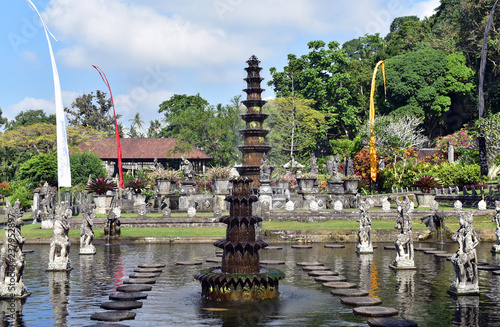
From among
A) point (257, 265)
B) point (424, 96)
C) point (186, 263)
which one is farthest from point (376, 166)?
point (257, 265)

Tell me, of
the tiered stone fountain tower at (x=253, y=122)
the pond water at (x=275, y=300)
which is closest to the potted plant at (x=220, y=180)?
the tiered stone fountain tower at (x=253, y=122)

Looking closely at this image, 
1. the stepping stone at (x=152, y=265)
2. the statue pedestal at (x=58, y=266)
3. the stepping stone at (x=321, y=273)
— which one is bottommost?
the stepping stone at (x=321, y=273)

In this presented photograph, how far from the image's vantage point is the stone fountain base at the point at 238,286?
592 inches

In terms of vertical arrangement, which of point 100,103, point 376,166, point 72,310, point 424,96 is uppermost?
point 100,103

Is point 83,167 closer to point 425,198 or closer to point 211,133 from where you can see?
point 211,133

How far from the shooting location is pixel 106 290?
54.0 ft

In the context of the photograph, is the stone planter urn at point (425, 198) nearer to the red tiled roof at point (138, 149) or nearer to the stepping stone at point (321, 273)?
the stepping stone at point (321, 273)

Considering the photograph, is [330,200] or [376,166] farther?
[376,166]

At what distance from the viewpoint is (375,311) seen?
1326 cm

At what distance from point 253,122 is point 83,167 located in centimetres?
2540

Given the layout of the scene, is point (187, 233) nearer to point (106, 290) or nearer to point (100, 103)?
point (106, 290)

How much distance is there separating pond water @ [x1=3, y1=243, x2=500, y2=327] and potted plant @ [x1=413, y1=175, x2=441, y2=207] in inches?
649

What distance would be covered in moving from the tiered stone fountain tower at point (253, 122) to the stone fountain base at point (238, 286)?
A: 33636 millimetres

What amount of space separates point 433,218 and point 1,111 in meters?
81.2
